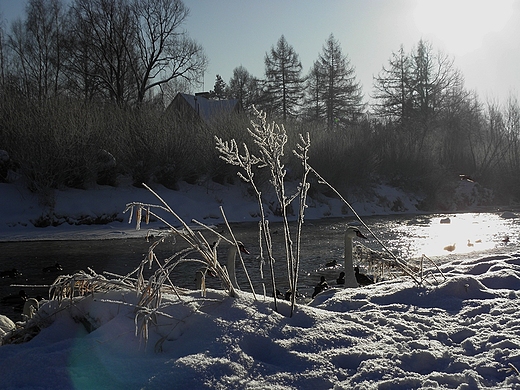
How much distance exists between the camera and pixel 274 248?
576 inches

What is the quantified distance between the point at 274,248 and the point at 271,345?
472 inches

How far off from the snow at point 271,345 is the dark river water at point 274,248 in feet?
16.3

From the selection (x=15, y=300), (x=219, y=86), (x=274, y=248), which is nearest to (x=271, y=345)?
(x=15, y=300)

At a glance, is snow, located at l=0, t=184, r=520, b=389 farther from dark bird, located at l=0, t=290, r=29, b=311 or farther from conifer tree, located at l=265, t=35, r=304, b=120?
conifer tree, located at l=265, t=35, r=304, b=120

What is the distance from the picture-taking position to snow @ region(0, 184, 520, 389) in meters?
2.36

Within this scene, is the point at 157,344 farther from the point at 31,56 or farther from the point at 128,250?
the point at 31,56

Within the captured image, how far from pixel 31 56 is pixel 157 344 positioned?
39.2m

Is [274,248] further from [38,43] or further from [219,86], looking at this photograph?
[219,86]

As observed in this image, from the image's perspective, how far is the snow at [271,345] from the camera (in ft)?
7.75

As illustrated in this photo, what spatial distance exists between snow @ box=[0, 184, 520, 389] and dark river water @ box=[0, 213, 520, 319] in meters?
4.96

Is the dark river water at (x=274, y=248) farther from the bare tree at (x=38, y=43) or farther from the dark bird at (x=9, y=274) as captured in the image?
the bare tree at (x=38, y=43)

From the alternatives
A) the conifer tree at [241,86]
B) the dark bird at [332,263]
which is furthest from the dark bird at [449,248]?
the conifer tree at [241,86]

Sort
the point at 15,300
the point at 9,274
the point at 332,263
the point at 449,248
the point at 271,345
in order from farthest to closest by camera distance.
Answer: the point at 449,248, the point at 332,263, the point at 9,274, the point at 15,300, the point at 271,345

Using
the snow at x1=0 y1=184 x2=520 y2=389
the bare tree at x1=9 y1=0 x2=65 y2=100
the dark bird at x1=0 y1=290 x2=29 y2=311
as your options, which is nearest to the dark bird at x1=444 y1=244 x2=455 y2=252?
the snow at x1=0 y1=184 x2=520 y2=389
